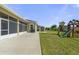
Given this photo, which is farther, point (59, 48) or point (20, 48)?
point (59, 48)

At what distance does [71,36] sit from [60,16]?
51.2 ft

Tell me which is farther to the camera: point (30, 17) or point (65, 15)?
point (30, 17)

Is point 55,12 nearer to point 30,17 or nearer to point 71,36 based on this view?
point 30,17

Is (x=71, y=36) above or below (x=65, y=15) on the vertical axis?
below

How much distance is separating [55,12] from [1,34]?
22.9 meters
